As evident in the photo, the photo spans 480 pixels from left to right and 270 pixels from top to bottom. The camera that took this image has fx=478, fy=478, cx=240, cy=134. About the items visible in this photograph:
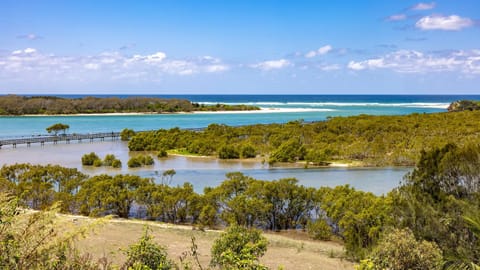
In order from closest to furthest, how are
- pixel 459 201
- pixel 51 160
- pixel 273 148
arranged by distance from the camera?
pixel 459 201 → pixel 51 160 → pixel 273 148

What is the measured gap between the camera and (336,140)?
43.3m

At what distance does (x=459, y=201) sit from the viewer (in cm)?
1171

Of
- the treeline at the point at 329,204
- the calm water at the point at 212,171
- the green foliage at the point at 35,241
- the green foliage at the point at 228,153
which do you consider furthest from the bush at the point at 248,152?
the green foliage at the point at 35,241

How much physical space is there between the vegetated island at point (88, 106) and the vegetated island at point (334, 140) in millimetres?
63444

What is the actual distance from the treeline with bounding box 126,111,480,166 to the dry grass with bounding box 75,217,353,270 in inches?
751

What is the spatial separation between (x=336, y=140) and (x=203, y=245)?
3011 cm

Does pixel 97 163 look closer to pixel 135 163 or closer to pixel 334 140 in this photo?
pixel 135 163

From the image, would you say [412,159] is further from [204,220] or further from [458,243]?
[458,243]

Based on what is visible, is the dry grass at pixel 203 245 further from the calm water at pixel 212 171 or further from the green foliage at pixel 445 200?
the calm water at pixel 212 171

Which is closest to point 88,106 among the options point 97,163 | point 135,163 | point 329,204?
point 97,163

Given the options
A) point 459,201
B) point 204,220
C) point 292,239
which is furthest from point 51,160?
point 459,201

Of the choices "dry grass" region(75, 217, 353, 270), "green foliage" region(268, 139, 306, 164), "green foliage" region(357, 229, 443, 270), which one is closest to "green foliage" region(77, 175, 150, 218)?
"dry grass" region(75, 217, 353, 270)

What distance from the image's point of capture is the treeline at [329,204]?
11180 millimetres

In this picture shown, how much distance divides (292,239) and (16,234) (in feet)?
Answer: 38.9
